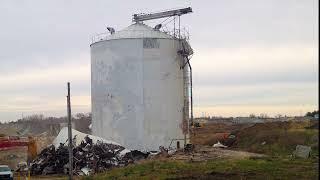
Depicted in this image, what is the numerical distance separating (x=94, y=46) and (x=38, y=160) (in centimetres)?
1162

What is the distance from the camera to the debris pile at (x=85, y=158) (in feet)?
127

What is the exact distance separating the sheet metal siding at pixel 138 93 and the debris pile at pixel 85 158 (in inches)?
138

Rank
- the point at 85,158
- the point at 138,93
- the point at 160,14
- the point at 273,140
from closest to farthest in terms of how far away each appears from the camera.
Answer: the point at 85,158
the point at 138,93
the point at 160,14
the point at 273,140

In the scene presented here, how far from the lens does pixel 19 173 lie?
40688mm

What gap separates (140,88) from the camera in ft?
147

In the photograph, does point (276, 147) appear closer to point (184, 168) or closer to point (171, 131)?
point (171, 131)

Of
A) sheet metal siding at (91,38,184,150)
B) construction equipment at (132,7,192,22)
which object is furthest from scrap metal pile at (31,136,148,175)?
construction equipment at (132,7,192,22)

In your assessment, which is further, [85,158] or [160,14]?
[160,14]

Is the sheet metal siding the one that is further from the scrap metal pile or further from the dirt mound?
the dirt mound

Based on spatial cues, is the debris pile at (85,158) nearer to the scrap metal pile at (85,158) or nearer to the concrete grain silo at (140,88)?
the scrap metal pile at (85,158)

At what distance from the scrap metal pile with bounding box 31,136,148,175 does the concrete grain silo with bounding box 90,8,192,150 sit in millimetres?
3804

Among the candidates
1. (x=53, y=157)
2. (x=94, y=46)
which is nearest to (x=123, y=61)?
(x=94, y=46)

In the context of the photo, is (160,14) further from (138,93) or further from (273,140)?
(273,140)

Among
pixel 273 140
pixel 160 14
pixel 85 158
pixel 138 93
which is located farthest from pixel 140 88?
pixel 273 140
